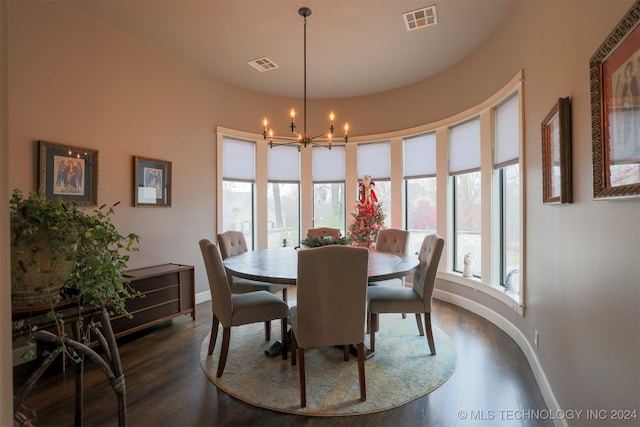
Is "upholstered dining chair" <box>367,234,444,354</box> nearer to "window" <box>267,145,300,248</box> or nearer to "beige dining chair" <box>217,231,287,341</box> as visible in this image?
"beige dining chair" <box>217,231,287,341</box>

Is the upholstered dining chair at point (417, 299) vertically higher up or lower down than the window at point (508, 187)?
lower down

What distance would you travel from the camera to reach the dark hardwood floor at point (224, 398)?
73.9 inches

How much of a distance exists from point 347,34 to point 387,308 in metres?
2.85

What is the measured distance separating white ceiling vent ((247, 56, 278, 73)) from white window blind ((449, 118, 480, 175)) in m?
2.57

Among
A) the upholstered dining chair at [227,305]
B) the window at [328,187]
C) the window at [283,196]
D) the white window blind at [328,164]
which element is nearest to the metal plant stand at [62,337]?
the upholstered dining chair at [227,305]

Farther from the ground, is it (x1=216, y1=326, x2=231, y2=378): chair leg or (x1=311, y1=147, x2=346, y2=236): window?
(x1=311, y1=147, x2=346, y2=236): window

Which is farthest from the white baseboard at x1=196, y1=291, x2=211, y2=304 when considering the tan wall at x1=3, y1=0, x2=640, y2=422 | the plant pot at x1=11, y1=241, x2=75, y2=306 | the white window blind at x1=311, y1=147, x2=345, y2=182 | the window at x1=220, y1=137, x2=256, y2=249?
the plant pot at x1=11, y1=241, x2=75, y2=306

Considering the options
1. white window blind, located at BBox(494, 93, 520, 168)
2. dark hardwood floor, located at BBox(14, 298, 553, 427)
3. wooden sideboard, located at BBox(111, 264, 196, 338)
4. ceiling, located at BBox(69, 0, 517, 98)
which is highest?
ceiling, located at BBox(69, 0, 517, 98)

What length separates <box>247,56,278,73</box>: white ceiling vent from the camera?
12.6 feet

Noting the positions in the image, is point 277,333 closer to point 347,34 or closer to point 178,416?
point 178,416

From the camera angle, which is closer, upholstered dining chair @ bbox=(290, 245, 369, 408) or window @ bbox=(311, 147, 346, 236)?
upholstered dining chair @ bbox=(290, 245, 369, 408)

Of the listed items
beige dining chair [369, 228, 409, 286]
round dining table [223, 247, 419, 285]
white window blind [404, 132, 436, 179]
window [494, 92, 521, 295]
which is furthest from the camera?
white window blind [404, 132, 436, 179]

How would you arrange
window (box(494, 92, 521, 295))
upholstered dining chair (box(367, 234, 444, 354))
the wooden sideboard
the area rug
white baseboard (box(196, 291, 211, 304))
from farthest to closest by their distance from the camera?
white baseboard (box(196, 291, 211, 304)) < window (box(494, 92, 521, 295)) < the wooden sideboard < upholstered dining chair (box(367, 234, 444, 354)) < the area rug

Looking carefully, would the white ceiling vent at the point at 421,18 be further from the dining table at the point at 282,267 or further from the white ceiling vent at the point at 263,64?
the dining table at the point at 282,267
